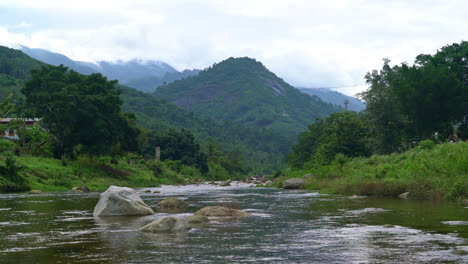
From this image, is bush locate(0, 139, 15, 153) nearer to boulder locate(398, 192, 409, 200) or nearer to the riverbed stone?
boulder locate(398, 192, 409, 200)

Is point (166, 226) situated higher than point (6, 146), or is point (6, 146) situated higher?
point (6, 146)

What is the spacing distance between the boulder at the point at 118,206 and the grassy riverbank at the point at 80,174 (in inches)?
912

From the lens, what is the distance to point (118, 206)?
2231 cm

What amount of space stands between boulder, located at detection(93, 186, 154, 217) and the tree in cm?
4297

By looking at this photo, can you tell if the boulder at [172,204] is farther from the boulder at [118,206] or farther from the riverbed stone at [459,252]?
the riverbed stone at [459,252]

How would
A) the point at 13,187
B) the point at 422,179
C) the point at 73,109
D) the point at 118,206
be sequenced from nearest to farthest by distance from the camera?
1. the point at 118,206
2. the point at 422,179
3. the point at 13,187
4. the point at 73,109

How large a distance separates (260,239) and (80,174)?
50.5m

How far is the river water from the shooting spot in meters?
11.4

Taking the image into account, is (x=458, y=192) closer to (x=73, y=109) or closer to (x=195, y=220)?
(x=195, y=220)

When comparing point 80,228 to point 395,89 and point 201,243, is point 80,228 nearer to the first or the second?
point 201,243

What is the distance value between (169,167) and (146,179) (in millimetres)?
27000

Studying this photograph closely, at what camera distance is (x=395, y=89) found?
65125 millimetres

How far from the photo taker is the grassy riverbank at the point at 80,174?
151 ft

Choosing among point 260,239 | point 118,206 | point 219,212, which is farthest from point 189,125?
point 260,239
